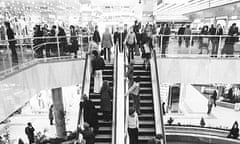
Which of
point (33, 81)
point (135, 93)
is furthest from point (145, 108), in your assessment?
point (33, 81)

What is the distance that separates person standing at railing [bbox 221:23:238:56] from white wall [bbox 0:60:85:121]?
602cm

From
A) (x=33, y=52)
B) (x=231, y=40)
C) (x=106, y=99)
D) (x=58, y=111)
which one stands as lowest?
(x=58, y=111)

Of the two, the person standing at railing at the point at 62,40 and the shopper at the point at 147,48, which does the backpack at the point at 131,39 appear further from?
the person standing at railing at the point at 62,40

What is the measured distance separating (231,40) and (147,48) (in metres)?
3.41

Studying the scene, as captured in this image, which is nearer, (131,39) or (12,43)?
(12,43)

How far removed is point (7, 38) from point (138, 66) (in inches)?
178

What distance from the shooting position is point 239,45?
29.5 feet

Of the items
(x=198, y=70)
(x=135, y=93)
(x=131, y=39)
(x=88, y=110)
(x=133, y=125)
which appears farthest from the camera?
(x=198, y=70)

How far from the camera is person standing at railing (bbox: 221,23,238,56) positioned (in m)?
8.98

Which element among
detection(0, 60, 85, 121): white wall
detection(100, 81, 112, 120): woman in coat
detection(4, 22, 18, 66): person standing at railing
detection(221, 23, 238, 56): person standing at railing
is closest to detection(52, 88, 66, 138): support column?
detection(0, 60, 85, 121): white wall

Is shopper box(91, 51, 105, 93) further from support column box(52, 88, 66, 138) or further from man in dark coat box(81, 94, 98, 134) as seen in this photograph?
support column box(52, 88, 66, 138)

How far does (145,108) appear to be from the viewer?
22.9 ft

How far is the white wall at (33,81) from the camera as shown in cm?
613

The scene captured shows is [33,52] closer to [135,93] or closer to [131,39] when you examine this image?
[131,39]
